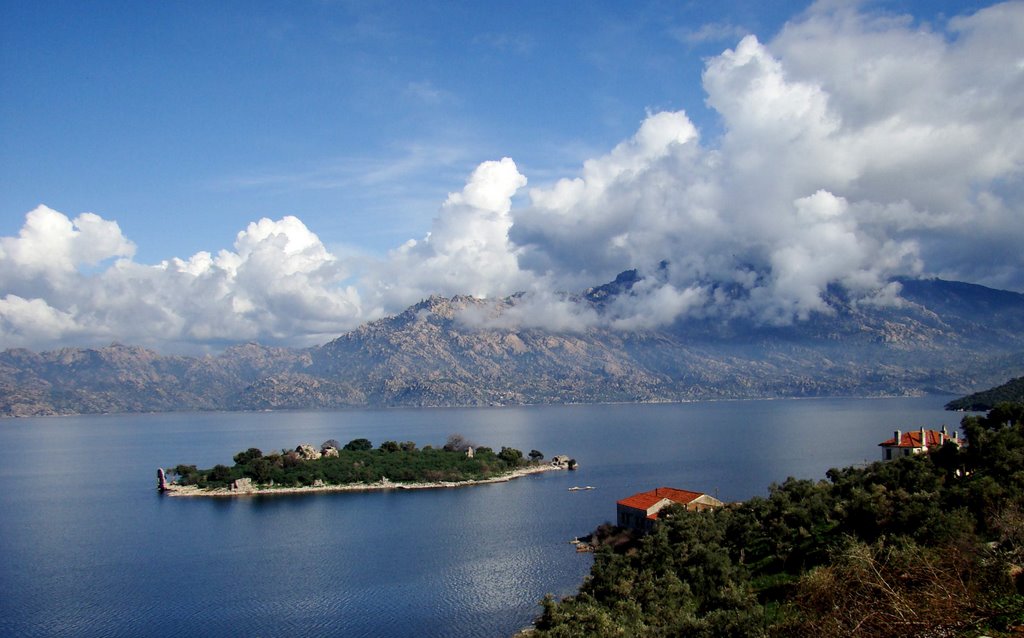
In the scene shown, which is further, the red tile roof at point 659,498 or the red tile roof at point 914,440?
the red tile roof at point 914,440

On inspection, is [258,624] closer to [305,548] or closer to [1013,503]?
[305,548]

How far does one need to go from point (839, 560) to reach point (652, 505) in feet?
110

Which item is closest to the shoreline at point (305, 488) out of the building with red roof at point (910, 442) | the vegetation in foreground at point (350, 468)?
the vegetation in foreground at point (350, 468)

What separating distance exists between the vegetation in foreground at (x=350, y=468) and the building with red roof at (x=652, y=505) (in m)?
44.4

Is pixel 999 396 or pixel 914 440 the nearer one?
pixel 914 440

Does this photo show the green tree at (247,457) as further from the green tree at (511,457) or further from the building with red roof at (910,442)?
the building with red roof at (910,442)

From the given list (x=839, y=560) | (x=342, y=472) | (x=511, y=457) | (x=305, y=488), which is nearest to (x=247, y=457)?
(x=305, y=488)

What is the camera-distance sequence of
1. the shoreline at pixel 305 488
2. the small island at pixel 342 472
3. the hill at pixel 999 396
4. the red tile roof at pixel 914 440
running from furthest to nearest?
the hill at pixel 999 396 < the small island at pixel 342 472 < the shoreline at pixel 305 488 < the red tile roof at pixel 914 440

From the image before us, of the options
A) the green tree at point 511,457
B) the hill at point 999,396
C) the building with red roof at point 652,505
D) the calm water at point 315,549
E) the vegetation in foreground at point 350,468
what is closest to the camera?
the calm water at point 315,549

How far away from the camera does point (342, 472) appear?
327 feet

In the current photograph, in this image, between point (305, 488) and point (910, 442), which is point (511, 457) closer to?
point (305, 488)

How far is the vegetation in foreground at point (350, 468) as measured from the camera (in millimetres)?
98250

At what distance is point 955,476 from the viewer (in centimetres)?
4275

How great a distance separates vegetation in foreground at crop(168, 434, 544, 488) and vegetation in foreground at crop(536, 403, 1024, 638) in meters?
58.9
